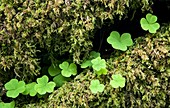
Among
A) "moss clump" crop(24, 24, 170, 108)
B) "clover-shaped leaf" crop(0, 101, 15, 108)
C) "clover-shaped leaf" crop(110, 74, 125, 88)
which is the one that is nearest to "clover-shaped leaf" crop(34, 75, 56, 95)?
"moss clump" crop(24, 24, 170, 108)

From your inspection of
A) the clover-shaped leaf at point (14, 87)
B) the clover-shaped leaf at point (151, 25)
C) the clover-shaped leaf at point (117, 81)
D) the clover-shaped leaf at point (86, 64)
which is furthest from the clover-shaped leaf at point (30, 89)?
the clover-shaped leaf at point (151, 25)

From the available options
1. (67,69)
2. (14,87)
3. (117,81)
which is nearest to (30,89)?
(14,87)

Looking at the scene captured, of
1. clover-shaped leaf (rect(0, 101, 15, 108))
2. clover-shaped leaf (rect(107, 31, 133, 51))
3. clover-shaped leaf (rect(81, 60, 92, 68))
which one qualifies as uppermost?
clover-shaped leaf (rect(107, 31, 133, 51))

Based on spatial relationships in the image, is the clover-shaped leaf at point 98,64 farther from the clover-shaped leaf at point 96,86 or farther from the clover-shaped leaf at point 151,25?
the clover-shaped leaf at point 151,25

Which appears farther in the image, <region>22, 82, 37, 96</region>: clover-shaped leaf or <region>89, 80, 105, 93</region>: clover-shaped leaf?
<region>22, 82, 37, 96</region>: clover-shaped leaf

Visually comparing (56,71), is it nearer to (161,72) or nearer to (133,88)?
(133,88)

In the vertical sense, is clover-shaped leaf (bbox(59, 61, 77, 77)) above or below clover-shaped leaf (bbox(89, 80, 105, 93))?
above

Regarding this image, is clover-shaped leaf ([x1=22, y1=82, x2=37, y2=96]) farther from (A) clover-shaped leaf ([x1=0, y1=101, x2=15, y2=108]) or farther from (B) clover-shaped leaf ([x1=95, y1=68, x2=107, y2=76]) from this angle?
(B) clover-shaped leaf ([x1=95, y1=68, x2=107, y2=76])
